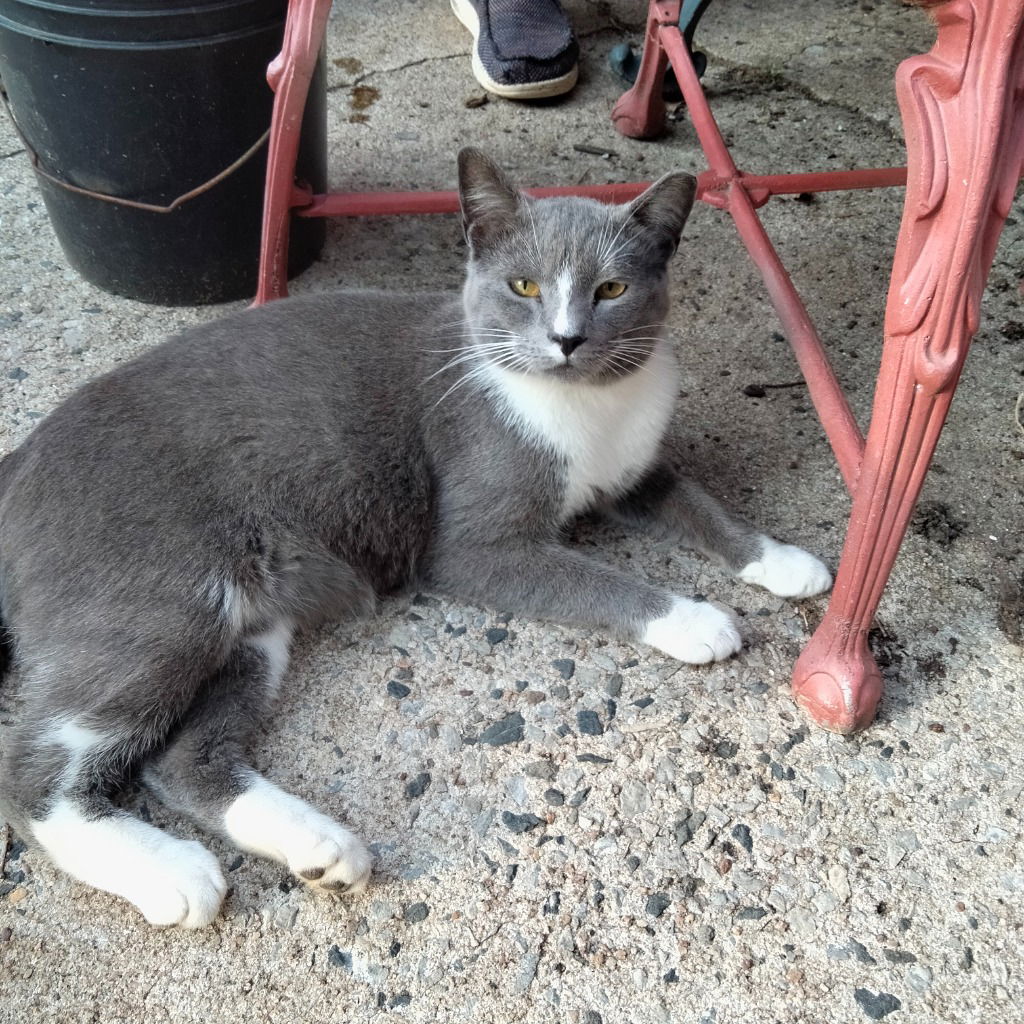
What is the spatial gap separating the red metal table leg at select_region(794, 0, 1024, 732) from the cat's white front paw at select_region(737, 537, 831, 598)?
32 centimetres

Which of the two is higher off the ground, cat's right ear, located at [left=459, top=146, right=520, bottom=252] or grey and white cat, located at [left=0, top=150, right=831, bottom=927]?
cat's right ear, located at [left=459, top=146, right=520, bottom=252]

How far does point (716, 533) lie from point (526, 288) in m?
0.58

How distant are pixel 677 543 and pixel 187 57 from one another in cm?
144

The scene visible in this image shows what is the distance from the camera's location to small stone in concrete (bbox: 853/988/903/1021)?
4.03 ft

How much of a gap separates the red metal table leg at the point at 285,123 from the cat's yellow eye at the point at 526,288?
67 centimetres

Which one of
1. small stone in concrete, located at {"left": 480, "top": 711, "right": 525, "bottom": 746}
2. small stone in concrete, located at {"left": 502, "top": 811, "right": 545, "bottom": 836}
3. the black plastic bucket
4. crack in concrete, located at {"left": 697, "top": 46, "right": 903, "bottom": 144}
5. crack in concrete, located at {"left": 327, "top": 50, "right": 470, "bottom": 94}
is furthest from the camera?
crack in concrete, located at {"left": 327, "top": 50, "right": 470, "bottom": 94}

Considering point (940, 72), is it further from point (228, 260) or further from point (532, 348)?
point (228, 260)

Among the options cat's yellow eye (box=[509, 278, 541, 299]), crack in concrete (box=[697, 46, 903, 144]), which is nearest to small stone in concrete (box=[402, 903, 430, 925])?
cat's yellow eye (box=[509, 278, 541, 299])

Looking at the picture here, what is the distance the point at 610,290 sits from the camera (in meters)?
1.64

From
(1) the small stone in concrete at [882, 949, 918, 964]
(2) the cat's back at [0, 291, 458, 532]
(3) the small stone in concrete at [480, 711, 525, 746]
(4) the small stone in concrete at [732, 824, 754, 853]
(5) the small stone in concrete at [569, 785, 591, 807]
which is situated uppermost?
(2) the cat's back at [0, 291, 458, 532]

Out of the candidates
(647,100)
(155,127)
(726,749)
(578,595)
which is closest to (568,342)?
(578,595)

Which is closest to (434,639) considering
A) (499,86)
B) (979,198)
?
(979,198)

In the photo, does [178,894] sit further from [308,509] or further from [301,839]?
[308,509]

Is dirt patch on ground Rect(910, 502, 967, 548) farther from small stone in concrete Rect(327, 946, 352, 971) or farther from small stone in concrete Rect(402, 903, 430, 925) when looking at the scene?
small stone in concrete Rect(327, 946, 352, 971)
